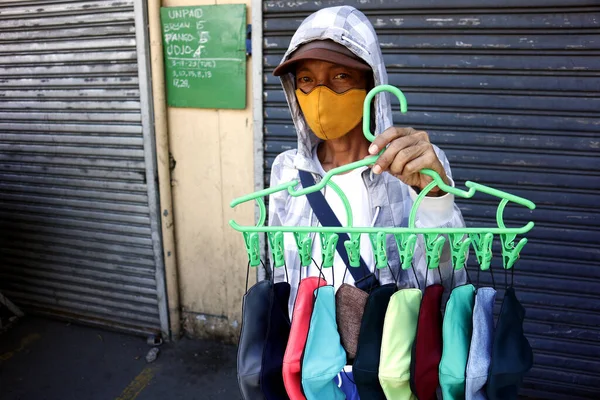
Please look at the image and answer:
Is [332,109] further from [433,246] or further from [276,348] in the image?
[276,348]

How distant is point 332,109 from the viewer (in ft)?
4.98

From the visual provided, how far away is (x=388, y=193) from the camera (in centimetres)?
170

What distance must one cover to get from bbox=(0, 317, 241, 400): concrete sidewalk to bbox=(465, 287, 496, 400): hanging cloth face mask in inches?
111

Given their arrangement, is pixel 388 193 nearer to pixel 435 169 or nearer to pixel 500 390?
pixel 435 169

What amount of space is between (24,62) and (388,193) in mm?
4148

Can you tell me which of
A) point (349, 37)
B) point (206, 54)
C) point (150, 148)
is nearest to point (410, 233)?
point (349, 37)

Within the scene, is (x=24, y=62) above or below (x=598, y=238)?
above

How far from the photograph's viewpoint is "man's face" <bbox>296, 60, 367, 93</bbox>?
5.02 feet

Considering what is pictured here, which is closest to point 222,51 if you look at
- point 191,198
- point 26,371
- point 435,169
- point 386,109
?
point 191,198

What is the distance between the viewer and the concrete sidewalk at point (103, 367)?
359 cm

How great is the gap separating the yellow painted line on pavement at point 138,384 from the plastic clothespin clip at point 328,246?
3082 millimetres

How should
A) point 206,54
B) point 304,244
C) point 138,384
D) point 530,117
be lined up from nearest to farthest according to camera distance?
point 304,244 → point 530,117 → point 206,54 → point 138,384

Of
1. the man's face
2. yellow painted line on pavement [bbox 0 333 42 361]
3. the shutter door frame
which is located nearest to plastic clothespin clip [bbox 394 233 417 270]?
the man's face

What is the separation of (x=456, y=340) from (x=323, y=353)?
41 centimetres
